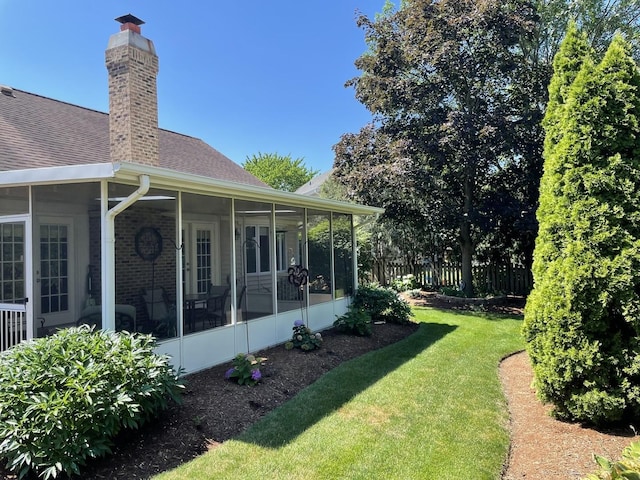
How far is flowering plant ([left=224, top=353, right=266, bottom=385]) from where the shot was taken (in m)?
5.73

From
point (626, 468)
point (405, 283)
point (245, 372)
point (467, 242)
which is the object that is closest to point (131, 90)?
point (245, 372)

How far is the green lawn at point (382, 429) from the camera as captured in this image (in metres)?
3.79

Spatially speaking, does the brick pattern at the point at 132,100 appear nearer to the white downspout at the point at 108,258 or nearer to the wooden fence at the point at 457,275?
the white downspout at the point at 108,258

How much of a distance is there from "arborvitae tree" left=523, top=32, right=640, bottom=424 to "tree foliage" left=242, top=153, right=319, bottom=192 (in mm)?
37638

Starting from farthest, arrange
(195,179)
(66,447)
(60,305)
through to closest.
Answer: (195,179) → (60,305) → (66,447)

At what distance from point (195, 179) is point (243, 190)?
1.10m

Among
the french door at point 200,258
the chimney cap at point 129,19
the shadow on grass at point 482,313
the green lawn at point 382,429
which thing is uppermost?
the chimney cap at point 129,19

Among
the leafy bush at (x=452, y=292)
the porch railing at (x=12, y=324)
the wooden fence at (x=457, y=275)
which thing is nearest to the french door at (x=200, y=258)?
the porch railing at (x=12, y=324)

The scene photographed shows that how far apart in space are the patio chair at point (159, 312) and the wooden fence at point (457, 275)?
11.4 m

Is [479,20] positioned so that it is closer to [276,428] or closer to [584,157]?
[584,157]

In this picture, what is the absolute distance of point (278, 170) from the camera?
42188 mm

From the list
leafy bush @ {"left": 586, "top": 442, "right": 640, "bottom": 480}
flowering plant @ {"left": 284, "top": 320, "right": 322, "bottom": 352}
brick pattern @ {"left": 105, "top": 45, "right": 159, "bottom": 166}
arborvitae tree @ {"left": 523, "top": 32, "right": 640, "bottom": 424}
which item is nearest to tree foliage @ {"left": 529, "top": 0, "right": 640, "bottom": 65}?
arborvitae tree @ {"left": 523, "top": 32, "right": 640, "bottom": 424}

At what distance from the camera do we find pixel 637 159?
453 centimetres

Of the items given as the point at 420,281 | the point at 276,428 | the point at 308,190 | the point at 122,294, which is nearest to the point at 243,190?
the point at 122,294
